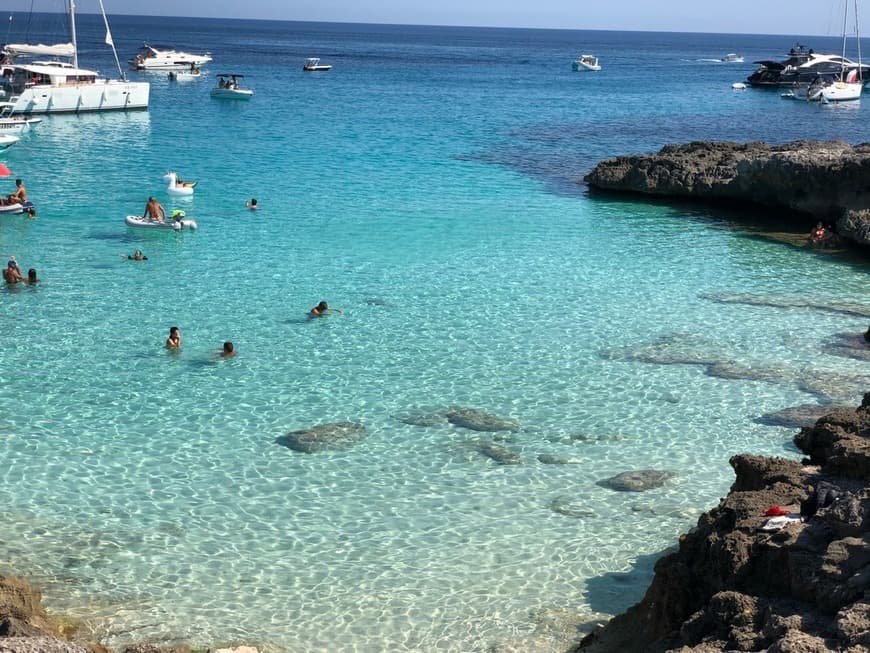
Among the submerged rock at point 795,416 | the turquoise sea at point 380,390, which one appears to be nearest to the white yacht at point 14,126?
the turquoise sea at point 380,390

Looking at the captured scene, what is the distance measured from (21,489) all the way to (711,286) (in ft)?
57.3

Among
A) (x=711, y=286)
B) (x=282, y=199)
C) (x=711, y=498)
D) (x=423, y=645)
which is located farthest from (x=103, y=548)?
(x=282, y=199)

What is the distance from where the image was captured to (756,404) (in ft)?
60.8

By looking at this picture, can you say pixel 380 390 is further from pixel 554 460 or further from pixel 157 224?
pixel 157 224

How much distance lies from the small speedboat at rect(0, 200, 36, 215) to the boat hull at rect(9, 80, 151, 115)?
92.6 feet

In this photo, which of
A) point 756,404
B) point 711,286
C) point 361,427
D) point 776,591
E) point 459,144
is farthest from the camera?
point 459,144

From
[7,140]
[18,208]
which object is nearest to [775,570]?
[18,208]

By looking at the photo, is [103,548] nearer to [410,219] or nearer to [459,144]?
[410,219]

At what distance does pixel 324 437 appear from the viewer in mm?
16844

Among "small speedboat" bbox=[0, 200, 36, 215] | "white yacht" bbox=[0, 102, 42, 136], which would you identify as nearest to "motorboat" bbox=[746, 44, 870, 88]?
"white yacht" bbox=[0, 102, 42, 136]

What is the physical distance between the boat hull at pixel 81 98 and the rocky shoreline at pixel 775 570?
179ft

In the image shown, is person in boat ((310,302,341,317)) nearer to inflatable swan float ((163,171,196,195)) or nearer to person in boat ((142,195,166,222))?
person in boat ((142,195,166,222))

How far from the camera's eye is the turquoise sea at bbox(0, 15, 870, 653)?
42.1 feet

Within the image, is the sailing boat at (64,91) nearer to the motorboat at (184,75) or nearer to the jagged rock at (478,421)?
the motorboat at (184,75)
